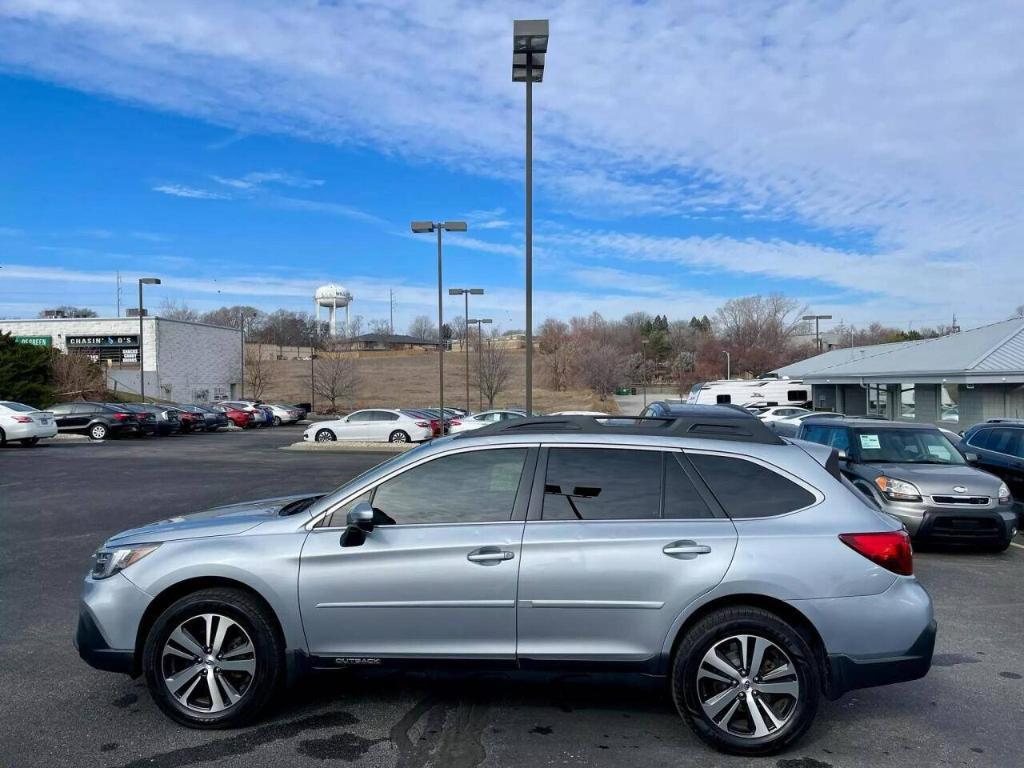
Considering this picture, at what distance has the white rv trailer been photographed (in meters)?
40.3

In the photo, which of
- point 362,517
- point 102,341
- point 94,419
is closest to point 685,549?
point 362,517

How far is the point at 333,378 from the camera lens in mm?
61219

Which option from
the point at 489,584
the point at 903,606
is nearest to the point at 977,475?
the point at 903,606

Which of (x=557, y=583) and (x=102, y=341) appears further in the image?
(x=102, y=341)

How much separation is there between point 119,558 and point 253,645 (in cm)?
95

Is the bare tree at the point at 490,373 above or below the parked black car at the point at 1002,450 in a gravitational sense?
above

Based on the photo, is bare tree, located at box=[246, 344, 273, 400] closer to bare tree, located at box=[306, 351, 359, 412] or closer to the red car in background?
bare tree, located at box=[306, 351, 359, 412]

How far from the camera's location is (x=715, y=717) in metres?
4.08

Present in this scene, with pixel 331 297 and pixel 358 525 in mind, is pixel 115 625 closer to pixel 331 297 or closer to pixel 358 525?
pixel 358 525

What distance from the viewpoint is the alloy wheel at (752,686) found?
406 cm

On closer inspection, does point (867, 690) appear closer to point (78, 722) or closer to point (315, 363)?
point (78, 722)

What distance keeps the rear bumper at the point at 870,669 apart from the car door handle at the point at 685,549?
854mm

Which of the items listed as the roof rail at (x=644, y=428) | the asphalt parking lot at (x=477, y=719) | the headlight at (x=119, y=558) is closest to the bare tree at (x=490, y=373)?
the asphalt parking lot at (x=477, y=719)

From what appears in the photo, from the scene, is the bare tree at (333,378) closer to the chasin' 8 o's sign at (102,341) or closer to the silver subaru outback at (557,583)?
the chasin' 8 o's sign at (102,341)
